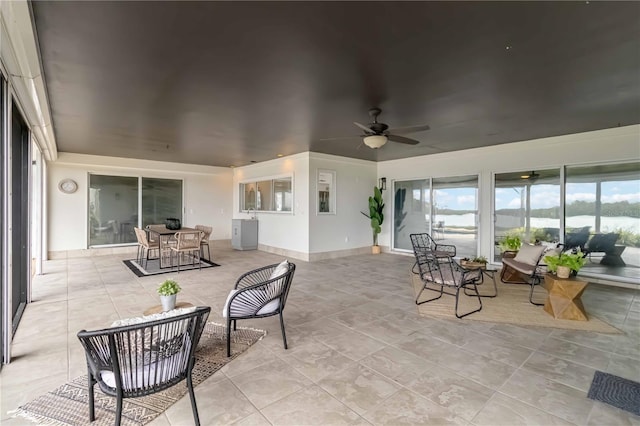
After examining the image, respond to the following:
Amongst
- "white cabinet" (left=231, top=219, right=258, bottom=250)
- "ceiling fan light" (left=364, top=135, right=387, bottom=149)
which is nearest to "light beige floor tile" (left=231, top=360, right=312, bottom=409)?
"ceiling fan light" (left=364, top=135, right=387, bottom=149)

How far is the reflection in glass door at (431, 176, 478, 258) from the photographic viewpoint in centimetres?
690

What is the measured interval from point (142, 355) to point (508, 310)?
13.5 ft

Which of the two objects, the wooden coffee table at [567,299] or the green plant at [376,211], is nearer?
the wooden coffee table at [567,299]

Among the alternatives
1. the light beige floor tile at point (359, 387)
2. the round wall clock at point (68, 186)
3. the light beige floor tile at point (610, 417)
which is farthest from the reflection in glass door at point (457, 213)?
the round wall clock at point (68, 186)

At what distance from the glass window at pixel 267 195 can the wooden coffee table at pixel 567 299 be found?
5587mm

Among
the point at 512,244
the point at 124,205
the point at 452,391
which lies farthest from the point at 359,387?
the point at 124,205

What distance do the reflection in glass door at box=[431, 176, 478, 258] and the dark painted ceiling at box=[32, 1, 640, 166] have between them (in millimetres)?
2076

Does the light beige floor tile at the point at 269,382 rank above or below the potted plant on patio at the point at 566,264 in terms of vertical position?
below

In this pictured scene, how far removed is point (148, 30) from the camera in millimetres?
2291

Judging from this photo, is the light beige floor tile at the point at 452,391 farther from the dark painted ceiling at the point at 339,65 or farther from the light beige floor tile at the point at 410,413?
the dark painted ceiling at the point at 339,65

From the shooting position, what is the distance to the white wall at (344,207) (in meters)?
7.27

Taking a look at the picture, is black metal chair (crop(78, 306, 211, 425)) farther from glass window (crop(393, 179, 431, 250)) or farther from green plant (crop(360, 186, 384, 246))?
glass window (crop(393, 179, 431, 250))

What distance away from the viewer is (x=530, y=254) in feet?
16.1

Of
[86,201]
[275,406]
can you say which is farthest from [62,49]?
[86,201]
